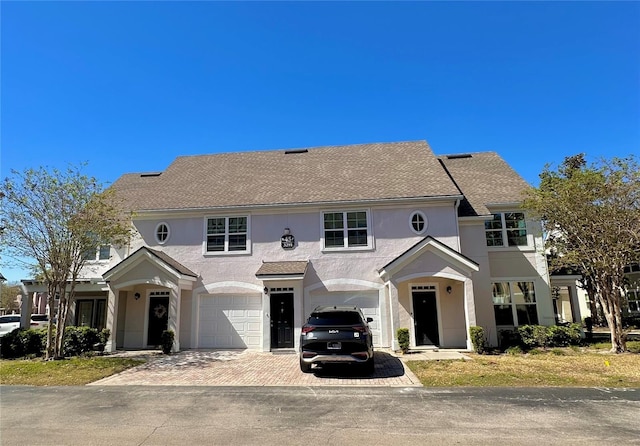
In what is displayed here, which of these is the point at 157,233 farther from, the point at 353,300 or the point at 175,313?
the point at 353,300

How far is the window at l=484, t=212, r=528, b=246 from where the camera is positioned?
59.8ft

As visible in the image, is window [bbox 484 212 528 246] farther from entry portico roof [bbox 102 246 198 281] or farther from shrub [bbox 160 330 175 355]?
shrub [bbox 160 330 175 355]

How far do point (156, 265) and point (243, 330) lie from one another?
4.63 meters

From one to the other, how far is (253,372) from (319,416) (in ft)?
16.6

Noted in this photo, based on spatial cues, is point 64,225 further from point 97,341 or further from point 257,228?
point 257,228

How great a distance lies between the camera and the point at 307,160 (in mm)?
21875

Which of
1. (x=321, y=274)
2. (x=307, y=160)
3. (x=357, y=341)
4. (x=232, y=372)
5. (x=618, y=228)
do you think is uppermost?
(x=307, y=160)

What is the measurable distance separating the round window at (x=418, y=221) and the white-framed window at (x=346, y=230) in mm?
1955

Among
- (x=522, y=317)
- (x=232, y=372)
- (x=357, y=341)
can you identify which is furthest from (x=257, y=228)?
(x=522, y=317)

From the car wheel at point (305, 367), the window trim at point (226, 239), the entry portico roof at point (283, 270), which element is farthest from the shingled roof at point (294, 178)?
the car wheel at point (305, 367)

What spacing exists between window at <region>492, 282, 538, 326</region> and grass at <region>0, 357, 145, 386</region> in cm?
1516

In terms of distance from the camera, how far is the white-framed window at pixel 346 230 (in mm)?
17266

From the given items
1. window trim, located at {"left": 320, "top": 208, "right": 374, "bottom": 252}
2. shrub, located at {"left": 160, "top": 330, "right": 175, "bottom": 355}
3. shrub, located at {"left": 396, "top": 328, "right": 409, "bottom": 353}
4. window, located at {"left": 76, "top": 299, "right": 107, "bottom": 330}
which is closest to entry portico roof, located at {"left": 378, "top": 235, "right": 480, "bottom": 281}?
window trim, located at {"left": 320, "top": 208, "right": 374, "bottom": 252}

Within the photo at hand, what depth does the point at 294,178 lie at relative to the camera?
1986 cm
